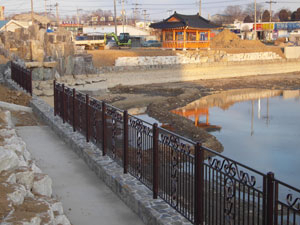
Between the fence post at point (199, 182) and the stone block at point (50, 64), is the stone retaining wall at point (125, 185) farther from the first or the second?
the stone block at point (50, 64)

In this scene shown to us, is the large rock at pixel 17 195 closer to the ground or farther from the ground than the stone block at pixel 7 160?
closer to the ground

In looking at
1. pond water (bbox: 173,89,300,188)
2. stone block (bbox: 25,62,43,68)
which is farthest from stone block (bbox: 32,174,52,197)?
stone block (bbox: 25,62,43,68)

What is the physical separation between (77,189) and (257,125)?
1528 centimetres

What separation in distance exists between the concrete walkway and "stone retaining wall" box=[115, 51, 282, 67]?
26269 millimetres

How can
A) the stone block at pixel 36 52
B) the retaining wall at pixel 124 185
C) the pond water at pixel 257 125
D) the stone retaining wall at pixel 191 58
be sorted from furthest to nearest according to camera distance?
the stone retaining wall at pixel 191 58 < the stone block at pixel 36 52 < the pond water at pixel 257 125 < the retaining wall at pixel 124 185

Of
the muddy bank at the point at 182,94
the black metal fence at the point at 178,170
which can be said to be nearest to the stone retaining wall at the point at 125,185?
the black metal fence at the point at 178,170

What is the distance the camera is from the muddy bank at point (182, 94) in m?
17.9

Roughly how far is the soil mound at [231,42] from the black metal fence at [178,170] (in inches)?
1743

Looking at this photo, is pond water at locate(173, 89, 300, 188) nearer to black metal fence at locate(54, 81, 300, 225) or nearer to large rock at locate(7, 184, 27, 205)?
black metal fence at locate(54, 81, 300, 225)

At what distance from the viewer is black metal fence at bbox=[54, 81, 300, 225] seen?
4.06m

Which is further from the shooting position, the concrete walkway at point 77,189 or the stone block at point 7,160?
the concrete walkway at point 77,189

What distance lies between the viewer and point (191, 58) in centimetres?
3959

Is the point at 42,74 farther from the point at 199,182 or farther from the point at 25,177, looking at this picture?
the point at 199,182

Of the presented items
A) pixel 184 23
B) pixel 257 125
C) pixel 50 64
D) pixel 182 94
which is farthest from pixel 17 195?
pixel 184 23
